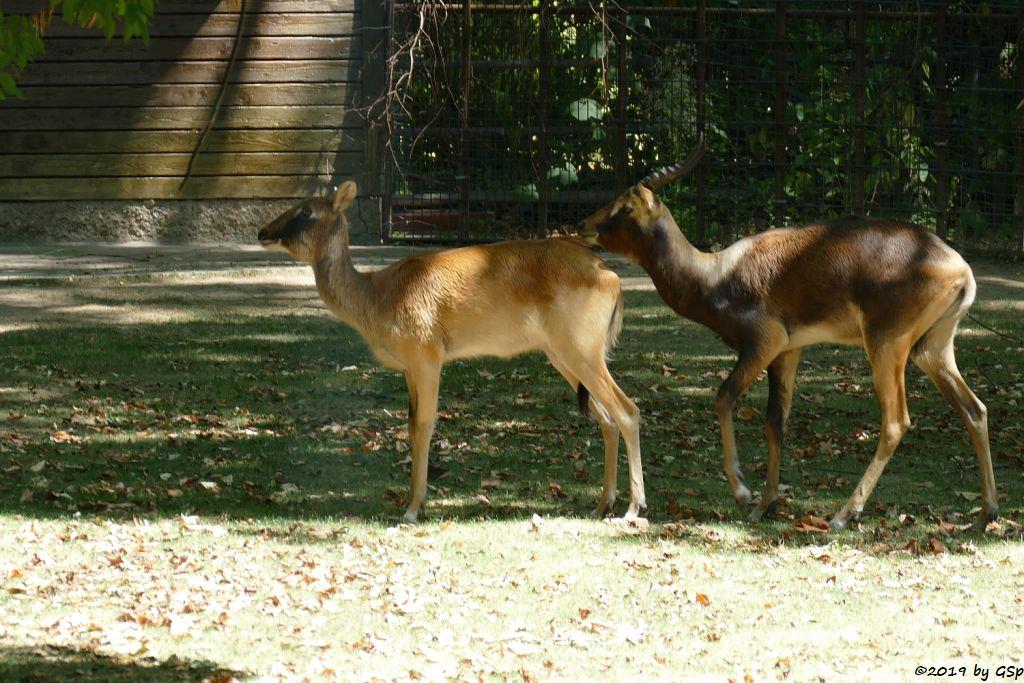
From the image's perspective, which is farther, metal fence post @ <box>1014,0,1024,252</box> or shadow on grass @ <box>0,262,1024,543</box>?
metal fence post @ <box>1014,0,1024,252</box>

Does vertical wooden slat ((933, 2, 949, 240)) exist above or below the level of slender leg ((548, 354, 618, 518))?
above

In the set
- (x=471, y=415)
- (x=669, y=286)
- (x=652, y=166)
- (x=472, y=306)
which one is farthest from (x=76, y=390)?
(x=652, y=166)

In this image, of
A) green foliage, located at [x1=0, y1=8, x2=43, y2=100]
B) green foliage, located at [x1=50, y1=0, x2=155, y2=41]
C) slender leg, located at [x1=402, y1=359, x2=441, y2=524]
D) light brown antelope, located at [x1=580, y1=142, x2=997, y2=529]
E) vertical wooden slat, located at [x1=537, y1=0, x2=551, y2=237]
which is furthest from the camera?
vertical wooden slat, located at [x1=537, y1=0, x2=551, y2=237]

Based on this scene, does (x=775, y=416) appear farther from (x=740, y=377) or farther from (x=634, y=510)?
(x=634, y=510)

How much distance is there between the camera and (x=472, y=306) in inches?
292

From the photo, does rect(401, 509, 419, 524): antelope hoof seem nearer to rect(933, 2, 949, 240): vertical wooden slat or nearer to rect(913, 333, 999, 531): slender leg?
rect(913, 333, 999, 531): slender leg

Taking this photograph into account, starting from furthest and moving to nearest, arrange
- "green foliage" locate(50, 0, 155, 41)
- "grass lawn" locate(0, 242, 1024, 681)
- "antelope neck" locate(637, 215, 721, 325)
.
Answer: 1. "antelope neck" locate(637, 215, 721, 325)
2. "green foliage" locate(50, 0, 155, 41)
3. "grass lawn" locate(0, 242, 1024, 681)

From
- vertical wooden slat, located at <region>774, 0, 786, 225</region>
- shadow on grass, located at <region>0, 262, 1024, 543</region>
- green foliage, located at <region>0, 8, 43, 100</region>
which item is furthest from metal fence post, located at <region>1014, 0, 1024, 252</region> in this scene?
green foliage, located at <region>0, 8, 43, 100</region>

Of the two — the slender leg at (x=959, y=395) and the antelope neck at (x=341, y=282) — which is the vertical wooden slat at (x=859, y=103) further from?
the antelope neck at (x=341, y=282)

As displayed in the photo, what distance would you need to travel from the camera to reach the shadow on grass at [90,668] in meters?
5.14

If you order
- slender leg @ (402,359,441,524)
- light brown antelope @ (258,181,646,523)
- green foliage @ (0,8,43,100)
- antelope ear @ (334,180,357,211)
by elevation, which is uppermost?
green foliage @ (0,8,43,100)

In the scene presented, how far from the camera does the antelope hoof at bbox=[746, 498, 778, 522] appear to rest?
7406mm

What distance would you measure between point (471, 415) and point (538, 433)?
64cm

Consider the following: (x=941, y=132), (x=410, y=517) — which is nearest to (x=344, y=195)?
(x=410, y=517)
